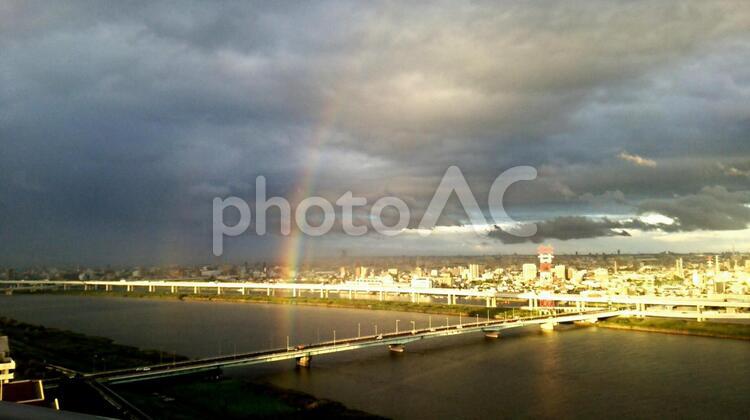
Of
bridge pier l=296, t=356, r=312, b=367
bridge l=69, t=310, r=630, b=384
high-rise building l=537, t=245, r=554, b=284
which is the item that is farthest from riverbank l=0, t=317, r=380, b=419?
high-rise building l=537, t=245, r=554, b=284

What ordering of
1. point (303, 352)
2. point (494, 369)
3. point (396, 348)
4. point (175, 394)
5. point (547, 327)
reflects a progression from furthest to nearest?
1. point (547, 327)
2. point (396, 348)
3. point (303, 352)
4. point (494, 369)
5. point (175, 394)

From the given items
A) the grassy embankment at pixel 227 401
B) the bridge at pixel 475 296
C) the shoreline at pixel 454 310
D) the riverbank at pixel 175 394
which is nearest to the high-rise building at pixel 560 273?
the bridge at pixel 475 296

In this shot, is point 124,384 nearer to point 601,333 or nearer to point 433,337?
point 433,337

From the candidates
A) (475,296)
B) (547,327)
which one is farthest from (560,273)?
(547,327)

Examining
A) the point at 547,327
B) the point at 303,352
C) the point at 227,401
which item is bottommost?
the point at 547,327

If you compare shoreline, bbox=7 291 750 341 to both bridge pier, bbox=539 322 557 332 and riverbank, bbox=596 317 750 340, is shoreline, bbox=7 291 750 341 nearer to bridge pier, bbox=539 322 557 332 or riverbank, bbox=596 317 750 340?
riverbank, bbox=596 317 750 340

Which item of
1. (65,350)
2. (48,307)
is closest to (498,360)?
(65,350)

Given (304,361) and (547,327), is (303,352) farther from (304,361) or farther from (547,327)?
(547,327)
